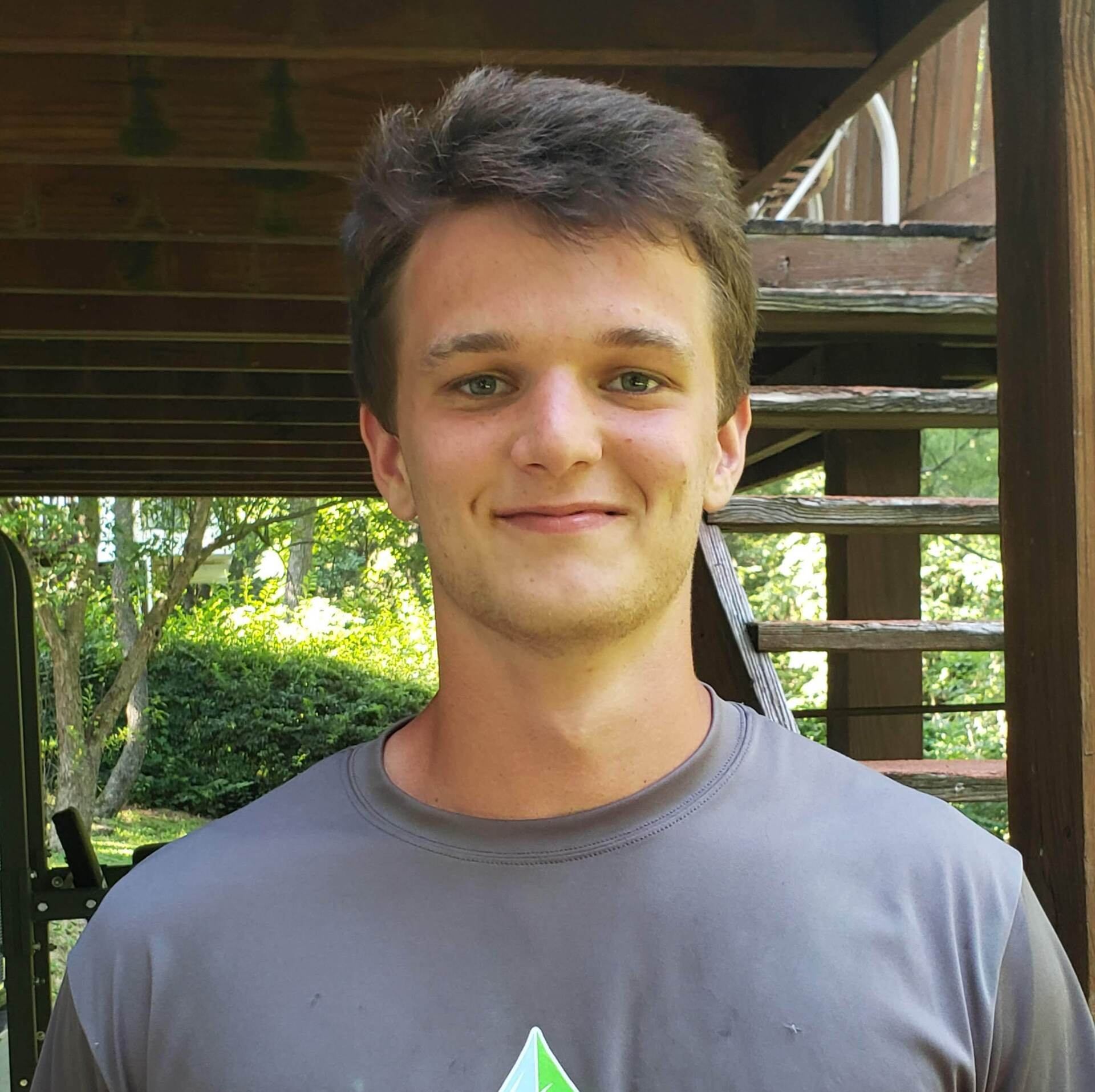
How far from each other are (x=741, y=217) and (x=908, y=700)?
11.1ft

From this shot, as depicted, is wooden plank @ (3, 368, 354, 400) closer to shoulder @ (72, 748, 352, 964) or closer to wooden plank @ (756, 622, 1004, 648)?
wooden plank @ (756, 622, 1004, 648)

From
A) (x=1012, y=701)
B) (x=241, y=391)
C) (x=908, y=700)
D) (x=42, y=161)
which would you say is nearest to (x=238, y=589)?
(x=241, y=391)

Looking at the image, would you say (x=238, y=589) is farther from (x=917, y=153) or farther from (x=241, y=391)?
(x=917, y=153)

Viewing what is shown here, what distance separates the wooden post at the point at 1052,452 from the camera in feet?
5.15

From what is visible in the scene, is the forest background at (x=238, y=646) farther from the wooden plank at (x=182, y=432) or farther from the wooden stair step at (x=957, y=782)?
the wooden stair step at (x=957, y=782)

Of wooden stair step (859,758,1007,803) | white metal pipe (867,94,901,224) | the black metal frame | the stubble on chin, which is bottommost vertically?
the black metal frame

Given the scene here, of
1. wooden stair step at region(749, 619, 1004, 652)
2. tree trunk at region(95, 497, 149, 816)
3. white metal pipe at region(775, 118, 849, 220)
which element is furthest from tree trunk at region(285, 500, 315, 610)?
wooden stair step at region(749, 619, 1004, 652)

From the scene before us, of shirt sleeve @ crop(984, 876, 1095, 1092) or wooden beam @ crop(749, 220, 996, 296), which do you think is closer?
shirt sleeve @ crop(984, 876, 1095, 1092)

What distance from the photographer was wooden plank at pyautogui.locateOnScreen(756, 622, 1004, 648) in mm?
2758

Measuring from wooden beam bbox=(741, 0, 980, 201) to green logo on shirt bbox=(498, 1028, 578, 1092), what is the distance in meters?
1.73

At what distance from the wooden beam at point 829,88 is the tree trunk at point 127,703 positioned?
12.3 metres

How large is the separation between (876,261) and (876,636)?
122 centimetres

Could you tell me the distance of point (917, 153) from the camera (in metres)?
4.79

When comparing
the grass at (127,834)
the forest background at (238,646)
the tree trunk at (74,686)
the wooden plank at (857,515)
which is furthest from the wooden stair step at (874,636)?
the tree trunk at (74,686)
